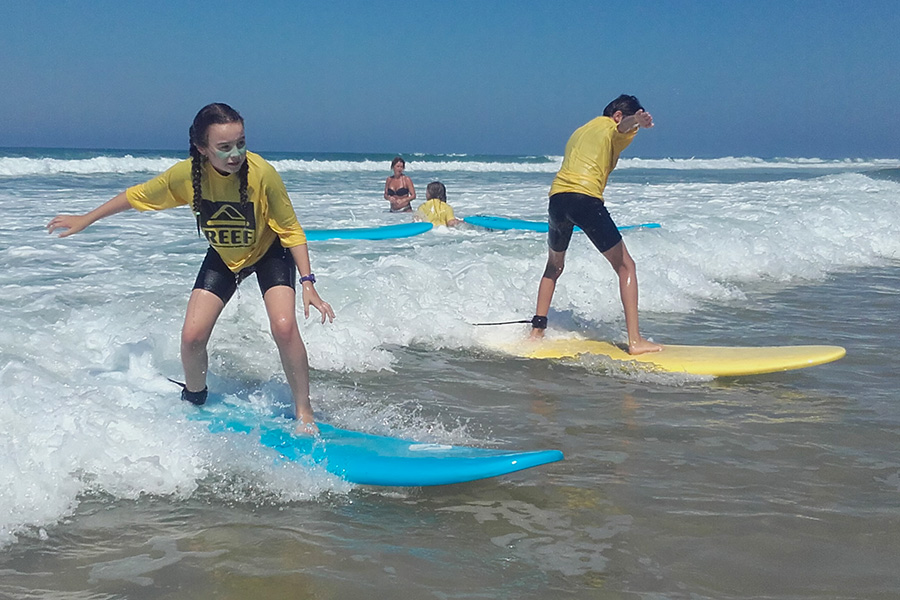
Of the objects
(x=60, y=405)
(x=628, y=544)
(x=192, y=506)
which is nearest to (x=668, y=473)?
(x=628, y=544)

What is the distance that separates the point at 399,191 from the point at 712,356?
9309 mm

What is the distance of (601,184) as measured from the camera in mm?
5438

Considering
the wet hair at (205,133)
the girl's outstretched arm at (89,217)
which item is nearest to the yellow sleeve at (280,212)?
the wet hair at (205,133)

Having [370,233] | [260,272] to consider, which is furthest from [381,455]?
[370,233]

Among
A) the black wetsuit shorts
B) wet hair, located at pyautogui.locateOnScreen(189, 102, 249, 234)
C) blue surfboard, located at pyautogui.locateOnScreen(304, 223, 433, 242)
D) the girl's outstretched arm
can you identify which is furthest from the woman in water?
wet hair, located at pyautogui.locateOnScreen(189, 102, 249, 234)

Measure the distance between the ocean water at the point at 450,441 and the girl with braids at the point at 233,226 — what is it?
1.49 feet

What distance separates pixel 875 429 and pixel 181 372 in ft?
12.1

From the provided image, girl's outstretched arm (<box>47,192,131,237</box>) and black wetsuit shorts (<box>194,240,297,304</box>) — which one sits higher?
girl's outstretched arm (<box>47,192,131,237</box>)

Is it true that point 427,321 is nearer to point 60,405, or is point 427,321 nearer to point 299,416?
point 299,416

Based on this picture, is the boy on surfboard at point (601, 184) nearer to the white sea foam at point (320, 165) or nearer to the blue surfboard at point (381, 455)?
the blue surfboard at point (381, 455)

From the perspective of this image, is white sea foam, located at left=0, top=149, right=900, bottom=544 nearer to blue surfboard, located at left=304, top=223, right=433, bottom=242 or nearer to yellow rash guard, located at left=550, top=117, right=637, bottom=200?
blue surfboard, located at left=304, top=223, right=433, bottom=242

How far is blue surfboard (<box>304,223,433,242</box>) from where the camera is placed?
972 cm

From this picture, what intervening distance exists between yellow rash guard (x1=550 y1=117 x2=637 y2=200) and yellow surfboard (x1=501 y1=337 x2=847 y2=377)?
1.07 m

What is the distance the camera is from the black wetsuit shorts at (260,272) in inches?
143
